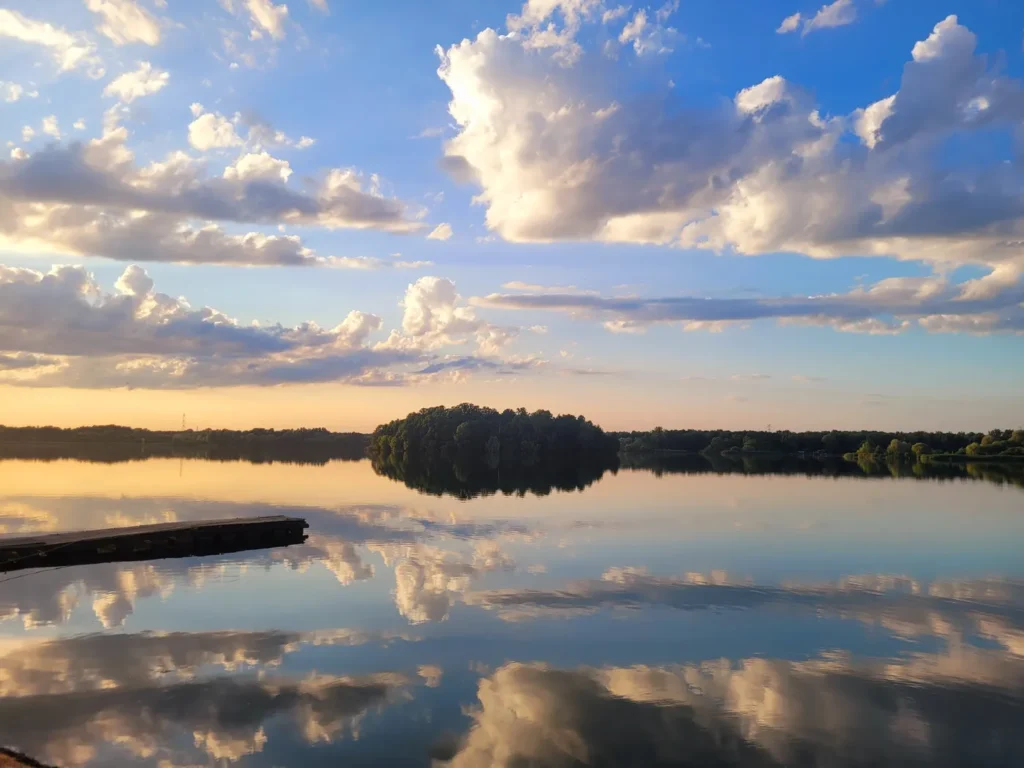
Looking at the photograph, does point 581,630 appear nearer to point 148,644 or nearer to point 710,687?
point 710,687

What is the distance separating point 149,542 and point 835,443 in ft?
551

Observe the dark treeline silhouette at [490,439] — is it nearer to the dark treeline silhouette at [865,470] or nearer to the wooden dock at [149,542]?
the dark treeline silhouette at [865,470]

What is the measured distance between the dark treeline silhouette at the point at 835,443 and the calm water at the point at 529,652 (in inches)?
4950

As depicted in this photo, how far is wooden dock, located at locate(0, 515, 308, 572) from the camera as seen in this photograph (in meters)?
25.8

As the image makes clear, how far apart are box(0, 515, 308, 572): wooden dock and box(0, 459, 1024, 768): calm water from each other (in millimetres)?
1507

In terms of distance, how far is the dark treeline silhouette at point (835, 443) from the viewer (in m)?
141

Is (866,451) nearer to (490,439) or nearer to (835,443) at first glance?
(835,443)

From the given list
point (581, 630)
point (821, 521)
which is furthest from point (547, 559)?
point (821, 521)

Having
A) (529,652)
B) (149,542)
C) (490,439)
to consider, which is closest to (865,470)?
(490,439)

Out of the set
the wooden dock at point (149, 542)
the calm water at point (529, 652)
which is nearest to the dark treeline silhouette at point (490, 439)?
the wooden dock at point (149, 542)

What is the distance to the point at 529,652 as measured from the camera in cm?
1597

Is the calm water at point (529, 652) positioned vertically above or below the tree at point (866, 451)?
below

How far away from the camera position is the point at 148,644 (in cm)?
1627

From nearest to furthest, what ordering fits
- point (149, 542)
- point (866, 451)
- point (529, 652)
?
point (529, 652) < point (149, 542) < point (866, 451)
